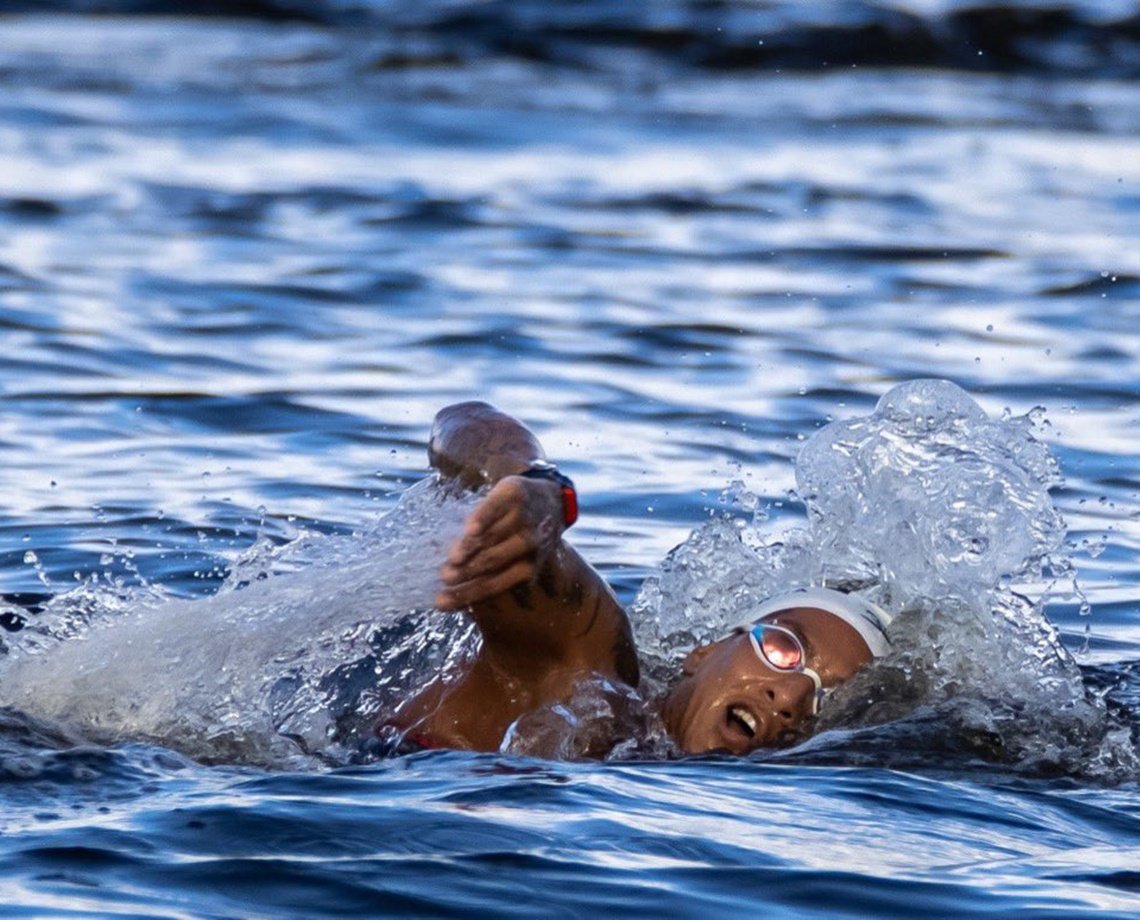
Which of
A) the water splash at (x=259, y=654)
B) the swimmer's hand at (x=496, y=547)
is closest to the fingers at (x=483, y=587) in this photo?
the swimmer's hand at (x=496, y=547)

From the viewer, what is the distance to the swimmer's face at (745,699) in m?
6.11

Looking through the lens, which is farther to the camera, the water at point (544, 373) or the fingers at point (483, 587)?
the fingers at point (483, 587)

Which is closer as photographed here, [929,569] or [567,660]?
[567,660]

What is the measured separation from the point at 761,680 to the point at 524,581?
89 cm

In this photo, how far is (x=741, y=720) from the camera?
20.1 feet

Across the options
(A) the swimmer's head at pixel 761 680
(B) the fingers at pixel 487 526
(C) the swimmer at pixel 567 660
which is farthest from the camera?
(A) the swimmer's head at pixel 761 680

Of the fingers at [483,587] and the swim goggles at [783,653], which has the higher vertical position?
the fingers at [483,587]

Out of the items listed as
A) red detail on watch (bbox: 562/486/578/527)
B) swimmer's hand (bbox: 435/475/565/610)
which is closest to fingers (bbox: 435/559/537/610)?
swimmer's hand (bbox: 435/475/565/610)

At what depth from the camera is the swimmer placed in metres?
6.02

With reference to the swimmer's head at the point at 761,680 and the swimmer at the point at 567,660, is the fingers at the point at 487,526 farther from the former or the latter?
the swimmer's head at the point at 761,680

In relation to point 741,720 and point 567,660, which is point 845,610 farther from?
point 567,660

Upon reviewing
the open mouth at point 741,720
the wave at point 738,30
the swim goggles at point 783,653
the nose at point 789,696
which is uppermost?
the wave at point 738,30

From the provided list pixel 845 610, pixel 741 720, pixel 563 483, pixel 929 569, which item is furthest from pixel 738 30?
pixel 563 483

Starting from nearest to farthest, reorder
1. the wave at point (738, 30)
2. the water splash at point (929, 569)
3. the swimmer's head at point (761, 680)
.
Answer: the swimmer's head at point (761, 680) → the water splash at point (929, 569) → the wave at point (738, 30)
